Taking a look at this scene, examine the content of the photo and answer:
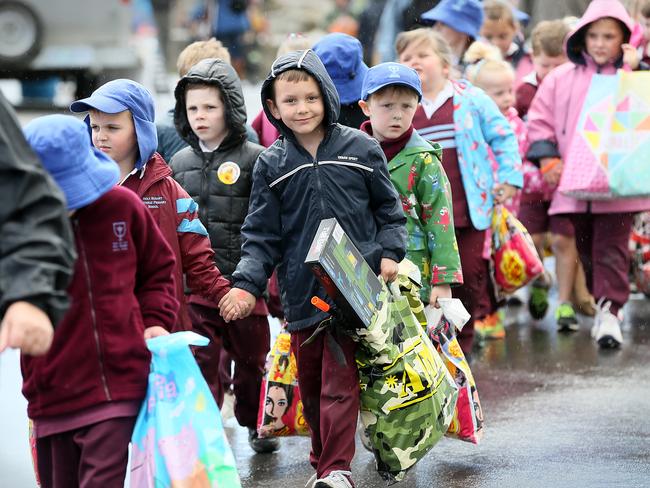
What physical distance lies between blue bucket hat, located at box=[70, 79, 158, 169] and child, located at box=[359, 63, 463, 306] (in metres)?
1.16

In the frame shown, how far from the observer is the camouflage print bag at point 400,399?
19.1 feet

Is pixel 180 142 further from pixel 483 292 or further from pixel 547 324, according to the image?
pixel 547 324

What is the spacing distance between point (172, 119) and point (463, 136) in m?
1.63

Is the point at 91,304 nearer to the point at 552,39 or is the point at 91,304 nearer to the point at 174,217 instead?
the point at 174,217

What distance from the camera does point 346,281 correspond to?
5391 millimetres

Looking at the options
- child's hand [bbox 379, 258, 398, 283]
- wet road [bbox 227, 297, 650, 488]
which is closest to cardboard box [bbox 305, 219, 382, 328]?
child's hand [bbox 379, 258, 398, 283]

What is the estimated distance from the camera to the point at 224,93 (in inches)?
275

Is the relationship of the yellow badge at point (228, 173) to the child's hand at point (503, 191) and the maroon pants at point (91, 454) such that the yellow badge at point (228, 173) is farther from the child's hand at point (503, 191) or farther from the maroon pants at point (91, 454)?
the maroon pants at point (91, 454)

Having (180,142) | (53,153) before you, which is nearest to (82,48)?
(180,142)

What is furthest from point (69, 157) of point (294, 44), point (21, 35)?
point (21, 35)

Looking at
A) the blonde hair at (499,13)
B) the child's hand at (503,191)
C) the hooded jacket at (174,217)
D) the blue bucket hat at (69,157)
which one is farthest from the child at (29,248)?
the blonde hair at (499,13)

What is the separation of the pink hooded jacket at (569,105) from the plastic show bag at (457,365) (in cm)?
313

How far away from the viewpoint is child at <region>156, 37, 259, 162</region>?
303 inches

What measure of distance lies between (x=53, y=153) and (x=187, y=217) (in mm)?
1618
